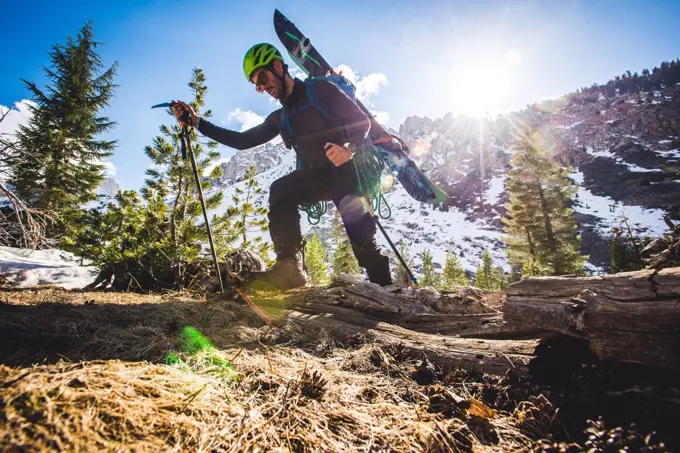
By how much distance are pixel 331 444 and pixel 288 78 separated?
13.5 ft

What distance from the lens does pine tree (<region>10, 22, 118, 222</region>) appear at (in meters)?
16.0

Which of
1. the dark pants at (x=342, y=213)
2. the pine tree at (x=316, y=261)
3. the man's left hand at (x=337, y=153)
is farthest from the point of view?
the pine tree at (x=316, y=261)

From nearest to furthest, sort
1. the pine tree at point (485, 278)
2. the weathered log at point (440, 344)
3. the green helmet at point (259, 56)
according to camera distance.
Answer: the weathered log at point (440, 344)
the green helmet at point (259, 56)
the pine tree at point (485, 278)

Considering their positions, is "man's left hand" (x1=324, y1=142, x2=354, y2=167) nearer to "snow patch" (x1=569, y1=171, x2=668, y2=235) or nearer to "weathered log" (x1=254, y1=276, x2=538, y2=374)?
"weathered log" (x1=254, y1=276, x2=538, y2=374)

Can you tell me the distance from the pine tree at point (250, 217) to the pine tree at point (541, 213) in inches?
756

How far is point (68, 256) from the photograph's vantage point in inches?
267

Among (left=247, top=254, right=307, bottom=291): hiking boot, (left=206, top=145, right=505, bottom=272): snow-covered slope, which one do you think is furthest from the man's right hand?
(left=206, top=145, right=505, bottom=272): snow-covered slope

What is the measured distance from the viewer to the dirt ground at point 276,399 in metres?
0.77

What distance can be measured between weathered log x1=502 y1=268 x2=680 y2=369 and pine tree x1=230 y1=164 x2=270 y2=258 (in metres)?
6.96

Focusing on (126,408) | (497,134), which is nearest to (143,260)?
(126,408)

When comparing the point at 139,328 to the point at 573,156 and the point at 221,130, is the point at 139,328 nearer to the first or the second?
the point at 221,130

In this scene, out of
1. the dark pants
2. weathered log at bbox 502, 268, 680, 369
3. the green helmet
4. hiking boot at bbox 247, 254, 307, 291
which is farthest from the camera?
the dark pants

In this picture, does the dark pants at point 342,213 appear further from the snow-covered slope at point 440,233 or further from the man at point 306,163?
the snow-covered slope at point 440,233

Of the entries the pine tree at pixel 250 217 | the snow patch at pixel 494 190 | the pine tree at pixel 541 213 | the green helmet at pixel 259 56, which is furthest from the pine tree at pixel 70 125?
the snow patch at pixel 494 190
